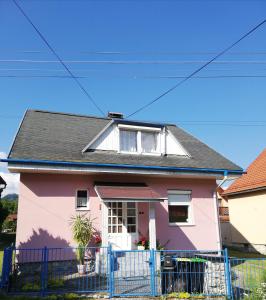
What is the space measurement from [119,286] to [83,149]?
613cm

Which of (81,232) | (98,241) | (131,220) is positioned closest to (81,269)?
(81,232)

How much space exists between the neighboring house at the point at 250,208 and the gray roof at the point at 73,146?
490cm

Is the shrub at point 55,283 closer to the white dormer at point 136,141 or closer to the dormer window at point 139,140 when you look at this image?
the white dormer at point 136,141

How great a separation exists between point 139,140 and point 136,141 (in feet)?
0.59

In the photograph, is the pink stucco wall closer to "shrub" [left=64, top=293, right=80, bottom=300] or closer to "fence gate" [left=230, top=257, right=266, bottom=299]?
"fence gate" [left=230, top=257, right=266, bottom=299]

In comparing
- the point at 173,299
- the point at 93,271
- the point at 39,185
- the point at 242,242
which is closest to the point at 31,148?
the point at 39,185

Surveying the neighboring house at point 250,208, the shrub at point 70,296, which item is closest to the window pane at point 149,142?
the neighboring house at point 250,208

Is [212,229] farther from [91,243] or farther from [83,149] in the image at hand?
[83,149]

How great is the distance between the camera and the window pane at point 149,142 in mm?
15227

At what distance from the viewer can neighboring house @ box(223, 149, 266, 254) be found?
19219 millimetres

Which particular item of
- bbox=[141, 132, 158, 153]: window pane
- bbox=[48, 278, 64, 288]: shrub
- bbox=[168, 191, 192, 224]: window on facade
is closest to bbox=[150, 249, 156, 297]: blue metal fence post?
bbox=[48, 278, 64, 288]: shrub

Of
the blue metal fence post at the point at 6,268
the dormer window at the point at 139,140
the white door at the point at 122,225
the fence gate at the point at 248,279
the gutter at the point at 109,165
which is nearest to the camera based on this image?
the fence gate at the point at 248,279

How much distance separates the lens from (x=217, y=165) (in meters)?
15.1

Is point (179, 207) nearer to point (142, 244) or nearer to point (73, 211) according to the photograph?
point (142, 244)
